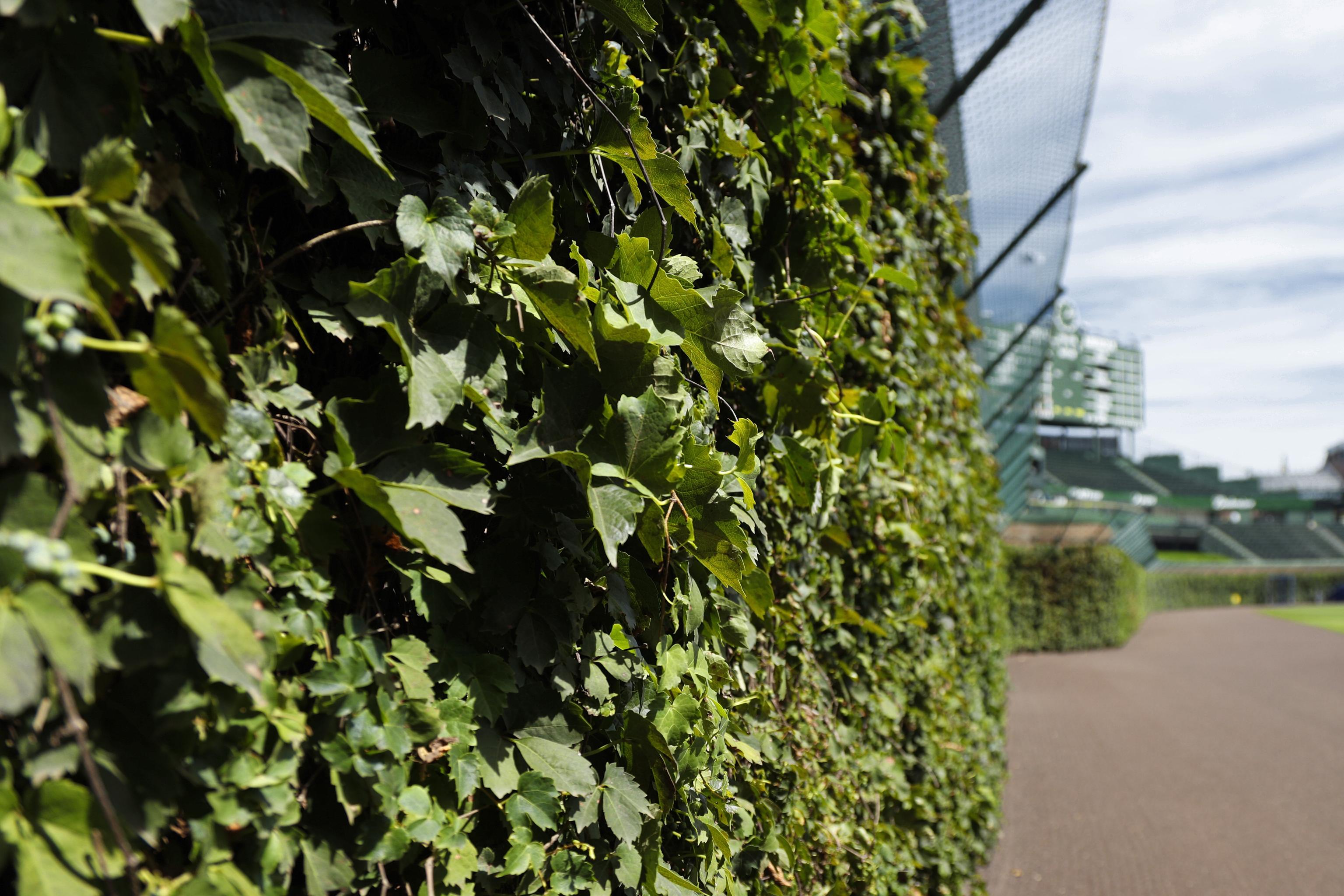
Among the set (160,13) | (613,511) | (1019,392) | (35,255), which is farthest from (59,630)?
(1019,392)

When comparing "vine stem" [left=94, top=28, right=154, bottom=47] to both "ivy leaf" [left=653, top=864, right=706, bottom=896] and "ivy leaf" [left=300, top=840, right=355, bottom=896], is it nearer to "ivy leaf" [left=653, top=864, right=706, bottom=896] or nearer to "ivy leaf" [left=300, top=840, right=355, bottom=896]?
"ivy leaf" [left=300, top=840, right=355, bottom=896]

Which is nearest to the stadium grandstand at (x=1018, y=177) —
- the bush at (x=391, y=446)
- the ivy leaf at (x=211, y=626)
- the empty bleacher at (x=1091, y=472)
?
the bush at (x=391, y=446)

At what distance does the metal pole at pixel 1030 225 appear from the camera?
621cm

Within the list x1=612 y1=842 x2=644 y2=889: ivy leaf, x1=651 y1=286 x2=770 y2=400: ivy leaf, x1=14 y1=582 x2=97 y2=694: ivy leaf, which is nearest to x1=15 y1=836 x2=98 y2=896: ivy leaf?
x1=14 y1=582 x2=97 y2=694: ivy leaf

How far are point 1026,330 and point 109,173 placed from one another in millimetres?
8847

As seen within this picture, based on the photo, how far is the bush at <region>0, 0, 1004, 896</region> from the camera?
0.65 meters

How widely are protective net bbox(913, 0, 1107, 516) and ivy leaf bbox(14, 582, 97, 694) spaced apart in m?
3.88

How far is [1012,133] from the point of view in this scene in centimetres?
530

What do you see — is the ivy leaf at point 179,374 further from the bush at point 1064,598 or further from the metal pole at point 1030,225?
the bush at point 1064,598

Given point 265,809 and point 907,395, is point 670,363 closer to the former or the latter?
point 265,809

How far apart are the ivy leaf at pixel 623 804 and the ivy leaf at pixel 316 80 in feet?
2.79

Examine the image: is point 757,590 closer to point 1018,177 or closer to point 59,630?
point 59,630

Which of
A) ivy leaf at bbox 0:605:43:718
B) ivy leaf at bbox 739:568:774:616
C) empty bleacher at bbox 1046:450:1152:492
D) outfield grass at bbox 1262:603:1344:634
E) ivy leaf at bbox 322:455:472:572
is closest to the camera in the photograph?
ivy leaf at bbox 0:605:43:718

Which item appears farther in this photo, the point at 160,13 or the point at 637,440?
Result: the point at 637,440
